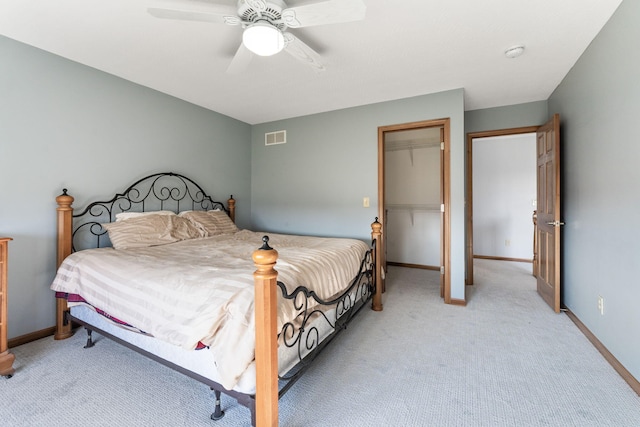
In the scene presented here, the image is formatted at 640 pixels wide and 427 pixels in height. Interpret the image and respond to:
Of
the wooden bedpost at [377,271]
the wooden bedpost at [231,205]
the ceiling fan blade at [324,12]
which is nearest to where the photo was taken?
the ceiling fan blade at [324,12]

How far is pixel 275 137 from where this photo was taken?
166 inches

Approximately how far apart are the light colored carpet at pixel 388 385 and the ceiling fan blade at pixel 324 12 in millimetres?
2112

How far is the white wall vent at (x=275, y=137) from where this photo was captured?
4148mm

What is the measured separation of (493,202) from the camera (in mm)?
5430

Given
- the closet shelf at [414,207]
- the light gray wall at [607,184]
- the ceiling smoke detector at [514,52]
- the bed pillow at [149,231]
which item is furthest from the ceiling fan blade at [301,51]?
the closet shelf at [414,207]

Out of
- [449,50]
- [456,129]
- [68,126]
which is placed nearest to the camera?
[449,50]

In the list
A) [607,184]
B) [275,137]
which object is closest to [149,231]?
[275,137]

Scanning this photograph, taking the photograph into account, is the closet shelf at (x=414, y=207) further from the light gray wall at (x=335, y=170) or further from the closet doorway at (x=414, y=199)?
the light gray wall at (x=335, y=170)

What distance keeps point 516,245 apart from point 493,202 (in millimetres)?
884

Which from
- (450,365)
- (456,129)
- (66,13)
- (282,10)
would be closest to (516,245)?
(456,129)

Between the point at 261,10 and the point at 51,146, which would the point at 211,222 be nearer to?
the point at 51,146

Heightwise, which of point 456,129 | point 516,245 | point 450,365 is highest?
point 456,129

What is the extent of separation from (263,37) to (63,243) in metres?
2.29

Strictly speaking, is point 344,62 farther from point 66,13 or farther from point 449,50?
point 66,13
